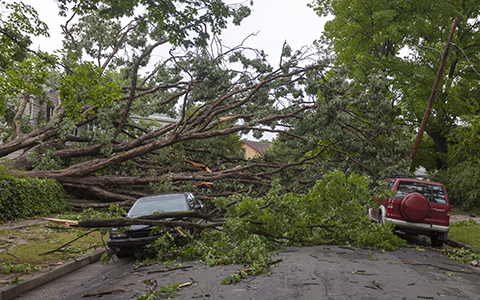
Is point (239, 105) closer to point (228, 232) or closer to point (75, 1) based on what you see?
point (75, 1)

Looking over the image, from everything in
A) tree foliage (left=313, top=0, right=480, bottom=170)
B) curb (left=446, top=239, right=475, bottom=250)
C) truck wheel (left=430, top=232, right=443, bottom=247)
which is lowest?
curb (left=446, top=239, right=475, bottom=250)

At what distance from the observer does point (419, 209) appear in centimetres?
1042

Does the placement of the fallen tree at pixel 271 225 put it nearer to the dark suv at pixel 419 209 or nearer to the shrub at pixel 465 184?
the dark suv at pixel 419 209

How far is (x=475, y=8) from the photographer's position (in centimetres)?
2391

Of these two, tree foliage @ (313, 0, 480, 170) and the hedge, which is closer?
the hedge

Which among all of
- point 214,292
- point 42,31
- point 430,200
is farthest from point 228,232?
point 42,31

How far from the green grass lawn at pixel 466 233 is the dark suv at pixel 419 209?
40.1 inches

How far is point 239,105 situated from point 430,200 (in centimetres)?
776

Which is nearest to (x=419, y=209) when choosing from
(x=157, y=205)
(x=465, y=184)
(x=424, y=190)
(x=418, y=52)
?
(x=424, y=190)

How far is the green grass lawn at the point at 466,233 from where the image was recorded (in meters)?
11.1

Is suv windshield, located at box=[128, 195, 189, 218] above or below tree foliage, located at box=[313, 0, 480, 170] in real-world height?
below

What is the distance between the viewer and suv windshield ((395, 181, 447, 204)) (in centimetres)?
1095

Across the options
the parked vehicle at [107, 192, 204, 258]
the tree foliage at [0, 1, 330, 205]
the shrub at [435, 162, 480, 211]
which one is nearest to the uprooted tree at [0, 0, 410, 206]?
the tree foliage at [0, 1, 330, 205]

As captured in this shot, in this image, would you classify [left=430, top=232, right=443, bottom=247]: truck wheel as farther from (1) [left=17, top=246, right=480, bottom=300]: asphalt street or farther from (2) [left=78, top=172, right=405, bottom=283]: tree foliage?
(1) [left=17, top=246, right=480, bottom=300]: asphalt street
